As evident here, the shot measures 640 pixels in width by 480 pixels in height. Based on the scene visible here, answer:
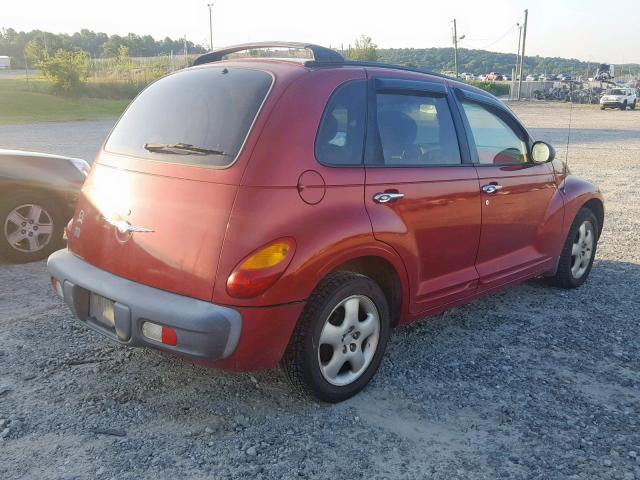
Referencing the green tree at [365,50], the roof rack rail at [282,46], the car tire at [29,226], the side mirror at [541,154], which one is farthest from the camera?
the green tree at [365,50]

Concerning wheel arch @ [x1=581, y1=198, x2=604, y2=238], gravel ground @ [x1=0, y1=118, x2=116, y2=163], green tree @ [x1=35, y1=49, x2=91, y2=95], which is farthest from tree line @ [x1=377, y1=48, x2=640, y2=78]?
wheel arch @ [x1=581, y1=198, x2=604, y2=238]

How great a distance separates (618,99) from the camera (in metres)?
47.7

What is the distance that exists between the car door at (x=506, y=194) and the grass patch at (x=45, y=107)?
81.0 ft

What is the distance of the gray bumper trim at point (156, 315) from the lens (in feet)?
9.70

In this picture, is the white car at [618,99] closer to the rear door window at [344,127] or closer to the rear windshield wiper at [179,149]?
the rear door window at [344,127]

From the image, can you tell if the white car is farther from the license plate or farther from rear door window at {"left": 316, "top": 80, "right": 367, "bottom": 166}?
the license plate

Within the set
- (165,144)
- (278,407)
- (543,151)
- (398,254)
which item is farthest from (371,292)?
(543,151)

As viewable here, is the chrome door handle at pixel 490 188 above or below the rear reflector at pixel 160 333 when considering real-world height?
above

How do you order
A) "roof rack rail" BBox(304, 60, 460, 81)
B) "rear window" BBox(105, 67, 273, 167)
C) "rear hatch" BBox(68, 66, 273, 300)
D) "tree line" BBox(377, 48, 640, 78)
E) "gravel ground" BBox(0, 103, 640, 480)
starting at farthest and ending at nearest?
"tree line" BBox(377, 48, 640, 78)
"roof rack rail" BBox(304, 60, 460, 81)
"rear window" BBox(105, 67, 273, 167)
"rear hatch" BBox(68, 66, 273, 300)
"gravel ground" BBox(0, 103, 640, 480)

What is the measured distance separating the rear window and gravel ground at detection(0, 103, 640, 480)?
132 centimetres

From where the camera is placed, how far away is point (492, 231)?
175 inches

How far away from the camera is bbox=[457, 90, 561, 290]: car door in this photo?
14.4 feet

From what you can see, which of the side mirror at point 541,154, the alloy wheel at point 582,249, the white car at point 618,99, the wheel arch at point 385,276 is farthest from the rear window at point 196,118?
the white car at point 618,99

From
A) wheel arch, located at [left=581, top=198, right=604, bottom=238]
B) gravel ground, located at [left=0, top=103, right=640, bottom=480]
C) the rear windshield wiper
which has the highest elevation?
the rear windshield wiper
